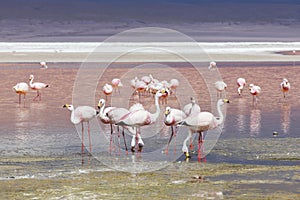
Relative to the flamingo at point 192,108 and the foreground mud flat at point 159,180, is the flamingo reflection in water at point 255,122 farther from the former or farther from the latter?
the foreground mud flat at point 159,180

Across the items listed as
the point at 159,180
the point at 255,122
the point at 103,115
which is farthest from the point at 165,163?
the point at 255,122

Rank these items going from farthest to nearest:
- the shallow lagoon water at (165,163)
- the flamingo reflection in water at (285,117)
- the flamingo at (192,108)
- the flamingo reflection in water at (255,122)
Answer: the flamingo reflection in water at (285,117), the flamingo reflection in water at (255,122), the flamingo at (192,108), the shallow lagoon water at (165,163)

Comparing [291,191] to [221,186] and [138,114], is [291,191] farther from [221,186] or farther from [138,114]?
[138,114]

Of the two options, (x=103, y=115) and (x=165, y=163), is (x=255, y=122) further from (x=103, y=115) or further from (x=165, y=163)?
(x=165, y=163)

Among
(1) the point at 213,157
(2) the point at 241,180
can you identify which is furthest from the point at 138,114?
(2) the point at 241,180

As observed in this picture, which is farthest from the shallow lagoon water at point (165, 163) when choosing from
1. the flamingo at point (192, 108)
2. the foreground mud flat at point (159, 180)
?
the flamingo at point (192, 108)

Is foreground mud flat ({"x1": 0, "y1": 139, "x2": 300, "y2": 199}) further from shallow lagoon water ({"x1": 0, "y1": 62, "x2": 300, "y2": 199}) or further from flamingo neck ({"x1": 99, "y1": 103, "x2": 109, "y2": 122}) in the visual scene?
flamingo neck ({"x1": 99, "y1": 103, "x2": 109, "y2": 122})

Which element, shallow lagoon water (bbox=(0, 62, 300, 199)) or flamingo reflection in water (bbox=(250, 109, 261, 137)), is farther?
flamingo reflection in water (bbox=(250, 109, 261, 137))

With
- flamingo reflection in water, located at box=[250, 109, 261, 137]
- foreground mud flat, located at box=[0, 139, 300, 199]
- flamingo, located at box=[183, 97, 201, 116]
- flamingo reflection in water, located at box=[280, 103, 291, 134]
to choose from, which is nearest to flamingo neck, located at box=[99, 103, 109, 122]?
foreground mud flat, located at box=[0, 139, 300, 199]

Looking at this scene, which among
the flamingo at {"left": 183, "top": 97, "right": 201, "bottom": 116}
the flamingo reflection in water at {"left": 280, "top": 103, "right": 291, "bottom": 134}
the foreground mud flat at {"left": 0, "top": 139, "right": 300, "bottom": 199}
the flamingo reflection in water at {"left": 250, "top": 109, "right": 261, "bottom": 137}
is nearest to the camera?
the foreground mud flat at {"left": 0, "top": 139, "right": 300, "bottom": 199}

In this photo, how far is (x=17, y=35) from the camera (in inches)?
1882

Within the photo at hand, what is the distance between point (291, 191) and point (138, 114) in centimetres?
271

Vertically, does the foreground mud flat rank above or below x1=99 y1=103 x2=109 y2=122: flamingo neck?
below

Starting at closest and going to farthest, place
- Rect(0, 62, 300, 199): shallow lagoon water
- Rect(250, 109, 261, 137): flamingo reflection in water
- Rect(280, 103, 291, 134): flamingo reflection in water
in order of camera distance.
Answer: Rect(0, 62, 300, 199): shallow lagoon water
Rect(250, 109, 261, 137): flamingo reflection in water
Rect(280, 103, 291, 134): flamingo reflection in water
